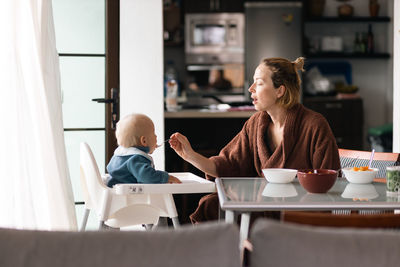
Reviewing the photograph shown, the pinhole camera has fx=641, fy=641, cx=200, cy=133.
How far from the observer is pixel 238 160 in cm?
292

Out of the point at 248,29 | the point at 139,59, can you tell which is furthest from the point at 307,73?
the point at 139,59

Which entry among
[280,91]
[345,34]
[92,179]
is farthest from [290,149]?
[345,34]

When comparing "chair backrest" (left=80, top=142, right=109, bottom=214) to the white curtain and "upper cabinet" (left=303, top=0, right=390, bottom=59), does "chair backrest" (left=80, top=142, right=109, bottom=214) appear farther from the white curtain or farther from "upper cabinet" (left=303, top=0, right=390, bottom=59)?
"upper cabinet" (left=303, top=0, right=390, bottom=59)

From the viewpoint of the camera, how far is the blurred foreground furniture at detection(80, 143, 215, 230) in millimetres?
2633

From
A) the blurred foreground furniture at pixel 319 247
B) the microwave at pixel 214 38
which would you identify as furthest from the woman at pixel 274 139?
the microwave at pixel 214 38

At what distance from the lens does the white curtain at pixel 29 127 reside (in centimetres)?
276

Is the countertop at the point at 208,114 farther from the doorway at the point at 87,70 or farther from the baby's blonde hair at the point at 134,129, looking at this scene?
the baby's blonde hair at the point at 134,129

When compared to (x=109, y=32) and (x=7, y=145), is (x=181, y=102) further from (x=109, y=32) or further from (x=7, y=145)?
(x=7, y=145)

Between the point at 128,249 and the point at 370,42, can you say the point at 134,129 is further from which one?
the point at 370,42

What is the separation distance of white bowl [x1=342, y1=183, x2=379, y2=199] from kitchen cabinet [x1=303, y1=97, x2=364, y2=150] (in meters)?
5.14

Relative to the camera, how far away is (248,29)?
7.29m

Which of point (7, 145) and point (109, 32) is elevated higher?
point (109, 32)

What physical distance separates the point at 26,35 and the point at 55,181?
660mm

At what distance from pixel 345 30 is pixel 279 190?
20.1 feet
